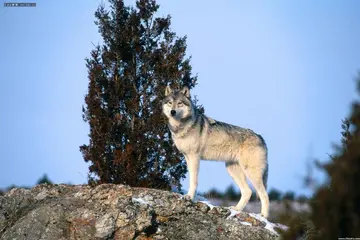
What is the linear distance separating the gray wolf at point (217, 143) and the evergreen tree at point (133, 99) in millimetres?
1134

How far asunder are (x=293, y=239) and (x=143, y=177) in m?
8.49

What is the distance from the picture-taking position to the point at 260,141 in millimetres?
12039

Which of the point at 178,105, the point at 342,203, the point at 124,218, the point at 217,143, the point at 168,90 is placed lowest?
the point at 124,218

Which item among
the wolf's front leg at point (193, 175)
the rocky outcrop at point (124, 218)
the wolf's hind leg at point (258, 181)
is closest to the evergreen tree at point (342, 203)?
the rocky outcrop at point (124, 218)

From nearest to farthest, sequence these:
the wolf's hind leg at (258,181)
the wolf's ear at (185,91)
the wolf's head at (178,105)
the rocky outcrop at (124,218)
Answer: the rocky outcrop at (124,218), the wolf's head at (178,105), the wolf's hind leg at (258,181), the wolf's ear at (185,91)

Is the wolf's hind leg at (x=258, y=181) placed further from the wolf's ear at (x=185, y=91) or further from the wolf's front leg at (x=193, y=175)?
the wolf's ear at (x=185, y=91)

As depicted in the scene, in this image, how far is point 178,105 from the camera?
1170 cm

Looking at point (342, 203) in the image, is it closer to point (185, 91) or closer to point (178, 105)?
point (178, 105)

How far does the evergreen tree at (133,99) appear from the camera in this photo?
1288 centimetres

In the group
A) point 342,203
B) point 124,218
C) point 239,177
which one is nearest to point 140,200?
point 124,218

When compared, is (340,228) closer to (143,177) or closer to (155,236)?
(155,236)

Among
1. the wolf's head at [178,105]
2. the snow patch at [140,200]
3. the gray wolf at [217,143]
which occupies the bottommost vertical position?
the snow patch at [140,200]

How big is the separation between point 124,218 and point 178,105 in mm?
2629

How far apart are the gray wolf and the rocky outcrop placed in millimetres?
839
